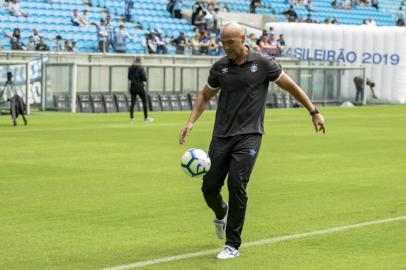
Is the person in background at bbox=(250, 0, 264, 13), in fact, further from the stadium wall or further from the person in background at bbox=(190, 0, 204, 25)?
the person in background at bbox=(190, 0, 204, 25)

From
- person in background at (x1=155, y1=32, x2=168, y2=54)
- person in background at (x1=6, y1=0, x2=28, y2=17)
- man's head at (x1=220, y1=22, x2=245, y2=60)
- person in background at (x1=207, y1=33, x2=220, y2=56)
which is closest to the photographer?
man's head at (x1=220, y1=22, x2=245, y2=60)

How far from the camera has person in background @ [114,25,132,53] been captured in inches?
1638

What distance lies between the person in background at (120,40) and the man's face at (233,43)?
32.5m

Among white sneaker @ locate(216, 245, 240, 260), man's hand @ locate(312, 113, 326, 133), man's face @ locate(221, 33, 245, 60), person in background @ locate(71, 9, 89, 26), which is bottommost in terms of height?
white sneaker @ locate(216, 245, 240, 260)

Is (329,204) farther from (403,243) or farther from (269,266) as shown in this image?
(269,266)

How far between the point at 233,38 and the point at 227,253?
1942 millimetres

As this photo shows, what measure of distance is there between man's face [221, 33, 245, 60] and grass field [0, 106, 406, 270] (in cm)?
188

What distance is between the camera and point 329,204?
43.6 ft

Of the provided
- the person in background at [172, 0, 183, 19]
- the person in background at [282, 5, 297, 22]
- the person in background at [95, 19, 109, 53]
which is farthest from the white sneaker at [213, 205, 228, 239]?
the person in background at [282, 5, 297, 22]

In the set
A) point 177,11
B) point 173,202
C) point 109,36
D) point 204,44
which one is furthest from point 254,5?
point 173,202

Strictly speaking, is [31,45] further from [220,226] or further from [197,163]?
[197,163]

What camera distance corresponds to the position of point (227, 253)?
9305 mm

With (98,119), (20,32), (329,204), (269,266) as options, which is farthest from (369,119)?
(269,266)

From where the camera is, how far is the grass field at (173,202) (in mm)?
9555
